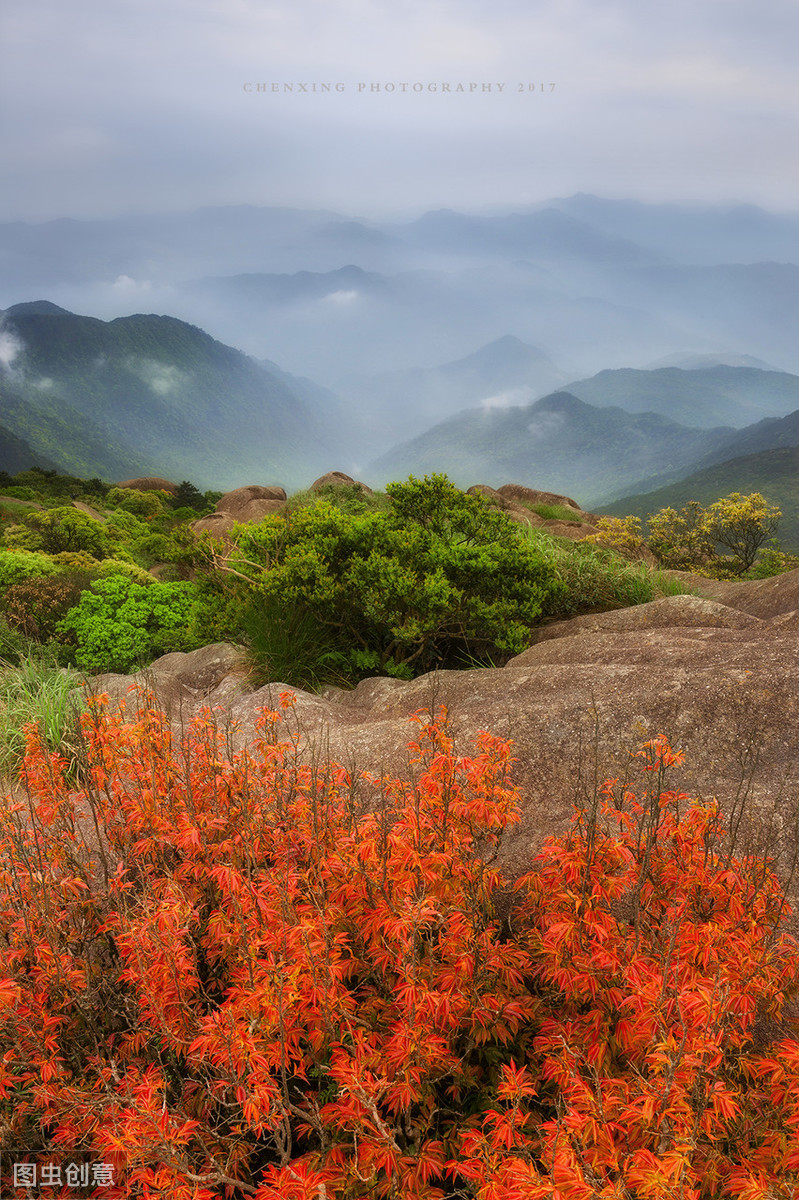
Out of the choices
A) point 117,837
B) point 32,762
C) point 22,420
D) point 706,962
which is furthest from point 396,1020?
point 22,420

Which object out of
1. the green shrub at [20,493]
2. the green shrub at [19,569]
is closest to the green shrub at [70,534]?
the green shrub at [19,569]

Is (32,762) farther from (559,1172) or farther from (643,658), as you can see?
(643,658)

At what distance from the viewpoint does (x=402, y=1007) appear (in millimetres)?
2695

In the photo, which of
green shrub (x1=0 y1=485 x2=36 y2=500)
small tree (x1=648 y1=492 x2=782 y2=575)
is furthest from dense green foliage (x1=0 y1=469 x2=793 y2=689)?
green shrub (x1=0 y1=485 x2=36 y2=500)

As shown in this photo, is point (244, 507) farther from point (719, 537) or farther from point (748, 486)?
point (748, 486)

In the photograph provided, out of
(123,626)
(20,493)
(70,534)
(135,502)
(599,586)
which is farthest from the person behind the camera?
(135,502)

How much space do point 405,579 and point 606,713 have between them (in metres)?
3.14

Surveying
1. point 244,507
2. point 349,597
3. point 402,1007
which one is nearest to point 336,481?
point 244,507

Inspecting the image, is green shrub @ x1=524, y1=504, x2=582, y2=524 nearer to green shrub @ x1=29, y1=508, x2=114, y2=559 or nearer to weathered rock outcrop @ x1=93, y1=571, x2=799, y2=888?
green shrub @ x1=29, y1=508, x2=114, y2=559

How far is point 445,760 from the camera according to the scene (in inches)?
137

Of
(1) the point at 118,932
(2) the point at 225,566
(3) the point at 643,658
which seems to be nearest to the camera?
(1) the point at 118,932

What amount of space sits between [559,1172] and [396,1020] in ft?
3.27

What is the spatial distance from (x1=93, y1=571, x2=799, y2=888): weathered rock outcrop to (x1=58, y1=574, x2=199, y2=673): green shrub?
4.58 meters

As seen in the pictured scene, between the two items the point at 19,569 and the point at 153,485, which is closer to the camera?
the point at 19,569
